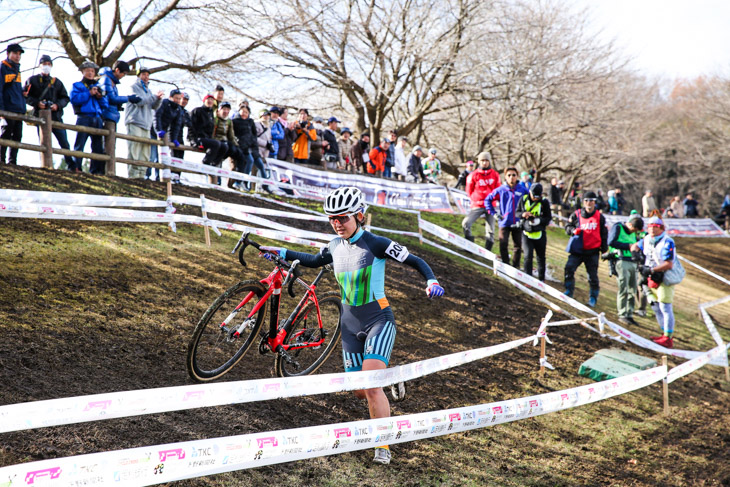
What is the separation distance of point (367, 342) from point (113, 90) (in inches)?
379

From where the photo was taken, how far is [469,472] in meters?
5.73

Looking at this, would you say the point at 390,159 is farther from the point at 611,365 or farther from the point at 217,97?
the point at 611,365

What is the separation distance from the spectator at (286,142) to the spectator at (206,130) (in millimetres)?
2964

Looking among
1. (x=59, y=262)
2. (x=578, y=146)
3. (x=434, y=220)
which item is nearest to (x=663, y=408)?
(x=59, y=262)

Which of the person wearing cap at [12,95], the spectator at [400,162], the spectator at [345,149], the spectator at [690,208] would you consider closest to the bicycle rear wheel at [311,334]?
the person wearing cap at [12,95]

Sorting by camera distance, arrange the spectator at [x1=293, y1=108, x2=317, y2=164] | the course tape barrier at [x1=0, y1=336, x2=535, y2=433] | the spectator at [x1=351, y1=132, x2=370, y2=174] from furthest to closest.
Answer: the spectator at [x1=351, y1=132, x2=370, y2=174], the spectator at [x1=293, y1=108, x2=317, y2=164], the course tape barrier at [x1=0, y1=336, x2=535, y2=433]

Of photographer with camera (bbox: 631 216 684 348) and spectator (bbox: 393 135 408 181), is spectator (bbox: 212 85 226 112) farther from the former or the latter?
photographer with camera (bbox: 631 216 684 348)

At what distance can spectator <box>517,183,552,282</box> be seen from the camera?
1315 centimetres

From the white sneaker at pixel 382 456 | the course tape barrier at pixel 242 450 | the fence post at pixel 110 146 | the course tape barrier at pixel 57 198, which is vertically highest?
the fence post at pixel 110 146

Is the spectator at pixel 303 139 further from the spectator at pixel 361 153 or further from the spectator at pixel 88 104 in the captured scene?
the spectator at pixel 88 104

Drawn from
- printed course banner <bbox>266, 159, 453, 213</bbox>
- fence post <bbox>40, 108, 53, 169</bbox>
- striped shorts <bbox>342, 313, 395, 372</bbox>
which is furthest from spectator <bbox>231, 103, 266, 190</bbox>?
striped shorts <bbox>342, 313, 395, 372</bbox>

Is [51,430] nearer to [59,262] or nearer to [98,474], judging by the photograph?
[98,474]

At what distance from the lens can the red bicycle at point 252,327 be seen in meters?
5.74

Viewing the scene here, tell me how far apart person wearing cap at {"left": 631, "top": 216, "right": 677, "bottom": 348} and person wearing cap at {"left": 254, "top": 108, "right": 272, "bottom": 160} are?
31.6ft
